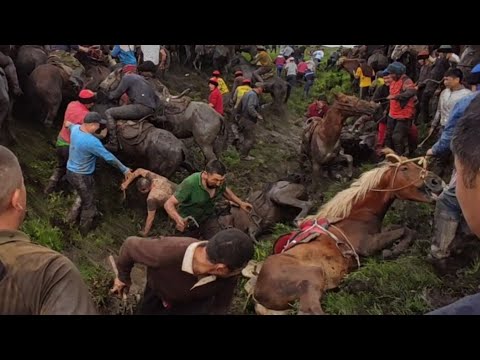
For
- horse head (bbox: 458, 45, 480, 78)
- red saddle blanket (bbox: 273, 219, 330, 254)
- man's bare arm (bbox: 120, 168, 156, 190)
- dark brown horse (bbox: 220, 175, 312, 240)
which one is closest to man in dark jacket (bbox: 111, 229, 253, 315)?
red saddle blanket (bbox: 273, 219, 330, 254)

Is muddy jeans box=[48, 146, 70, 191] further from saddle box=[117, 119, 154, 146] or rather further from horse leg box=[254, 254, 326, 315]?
horse leg box=[254, 254, 326, 315]

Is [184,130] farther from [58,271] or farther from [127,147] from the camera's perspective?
[58,271]

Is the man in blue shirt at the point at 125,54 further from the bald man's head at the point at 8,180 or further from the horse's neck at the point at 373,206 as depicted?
the bald man's head at the point at 8,180

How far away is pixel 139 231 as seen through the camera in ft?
24.9

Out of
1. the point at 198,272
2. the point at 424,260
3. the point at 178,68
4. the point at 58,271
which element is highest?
the point at 58,271

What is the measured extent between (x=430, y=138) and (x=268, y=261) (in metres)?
6.26

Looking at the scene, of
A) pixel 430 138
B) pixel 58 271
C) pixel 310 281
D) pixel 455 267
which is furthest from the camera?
pixel 430 138

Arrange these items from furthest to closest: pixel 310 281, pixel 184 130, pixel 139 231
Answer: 1. pixel 184 130
2. pixel 139 231
3. pixel 310 281

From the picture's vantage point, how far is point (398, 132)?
9.20m

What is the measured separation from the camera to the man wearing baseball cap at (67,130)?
7.11 meters

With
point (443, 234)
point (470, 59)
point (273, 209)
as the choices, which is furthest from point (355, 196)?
point (470, 59)

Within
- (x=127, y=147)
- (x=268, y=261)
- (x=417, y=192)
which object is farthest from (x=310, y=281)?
(x=127, y=147)

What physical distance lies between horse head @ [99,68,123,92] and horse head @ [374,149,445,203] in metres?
5.25

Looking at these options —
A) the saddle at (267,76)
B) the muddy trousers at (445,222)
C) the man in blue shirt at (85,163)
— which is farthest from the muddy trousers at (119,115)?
the saddle at (267,76)
